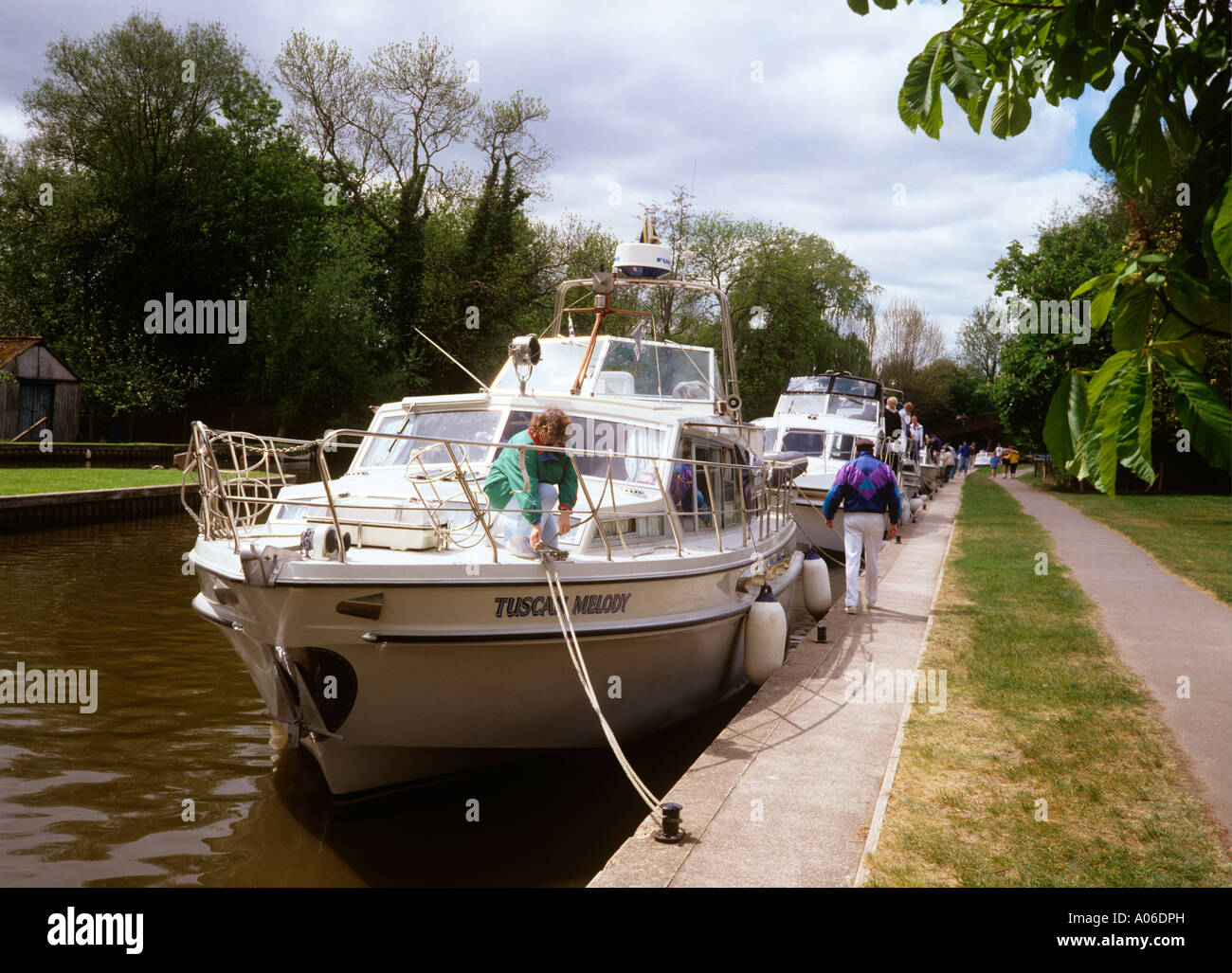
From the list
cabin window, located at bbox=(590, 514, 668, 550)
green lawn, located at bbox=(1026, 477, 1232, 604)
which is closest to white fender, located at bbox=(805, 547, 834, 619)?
green lawn, located at bbox=(1026, 477, 1232, 604)

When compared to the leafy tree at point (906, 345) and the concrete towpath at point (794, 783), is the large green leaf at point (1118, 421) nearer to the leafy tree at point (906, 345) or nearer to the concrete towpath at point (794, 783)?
the concrete towpath at point (794, 783)

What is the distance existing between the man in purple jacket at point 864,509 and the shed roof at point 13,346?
3177 cm

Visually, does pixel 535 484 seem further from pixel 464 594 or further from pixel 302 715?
pixel 302 715

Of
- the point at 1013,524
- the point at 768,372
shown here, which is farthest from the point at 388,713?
the point at 768,372

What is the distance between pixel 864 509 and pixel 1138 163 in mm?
8584

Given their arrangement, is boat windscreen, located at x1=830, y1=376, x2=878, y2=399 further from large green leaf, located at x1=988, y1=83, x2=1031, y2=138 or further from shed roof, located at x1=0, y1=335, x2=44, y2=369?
shed roof, located at x1=0, y1=335, x2=44, y2=369

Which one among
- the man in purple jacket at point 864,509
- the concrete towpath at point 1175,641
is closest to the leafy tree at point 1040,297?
the concrete towpath at point 1175,641

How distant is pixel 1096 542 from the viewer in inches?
715

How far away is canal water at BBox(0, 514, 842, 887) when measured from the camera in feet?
19.2

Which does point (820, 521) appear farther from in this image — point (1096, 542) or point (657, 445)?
point (657, 445)

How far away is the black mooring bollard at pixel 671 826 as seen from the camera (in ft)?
15.4

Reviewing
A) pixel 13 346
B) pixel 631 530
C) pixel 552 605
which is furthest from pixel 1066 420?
pixel 13 346

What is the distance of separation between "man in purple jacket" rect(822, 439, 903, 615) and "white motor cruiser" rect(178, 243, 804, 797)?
2.56 m

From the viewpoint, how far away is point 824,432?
20.0 metres
